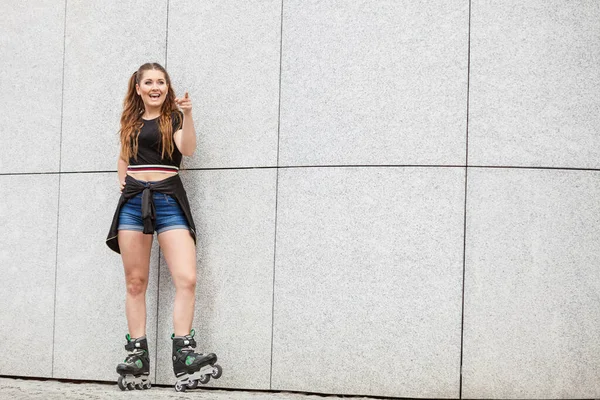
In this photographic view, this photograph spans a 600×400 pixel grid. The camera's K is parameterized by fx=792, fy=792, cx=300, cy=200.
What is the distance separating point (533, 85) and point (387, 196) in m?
1.33

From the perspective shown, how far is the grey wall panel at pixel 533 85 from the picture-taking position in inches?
227

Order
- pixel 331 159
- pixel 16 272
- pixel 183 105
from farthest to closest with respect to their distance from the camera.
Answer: pixel 16 272 → pixel 331 159 → pixel 183 105

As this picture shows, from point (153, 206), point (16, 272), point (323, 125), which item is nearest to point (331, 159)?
point (323, 125)

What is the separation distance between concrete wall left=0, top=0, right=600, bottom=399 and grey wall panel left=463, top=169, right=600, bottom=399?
1 centimetres

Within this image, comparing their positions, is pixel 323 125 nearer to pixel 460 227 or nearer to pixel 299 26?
pixel 299 26

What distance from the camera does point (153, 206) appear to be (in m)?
5.99

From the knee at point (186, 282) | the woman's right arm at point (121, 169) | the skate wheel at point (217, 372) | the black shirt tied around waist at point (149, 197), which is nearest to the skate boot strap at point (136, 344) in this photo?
the knee at point (186, 282)

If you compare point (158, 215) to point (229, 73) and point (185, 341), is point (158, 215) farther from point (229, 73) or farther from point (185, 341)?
point (229, 73)

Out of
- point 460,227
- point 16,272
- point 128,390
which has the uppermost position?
point 460,227

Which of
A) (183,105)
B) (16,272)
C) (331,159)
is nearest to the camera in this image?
(183,105)

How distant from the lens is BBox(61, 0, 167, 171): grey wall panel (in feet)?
21.7

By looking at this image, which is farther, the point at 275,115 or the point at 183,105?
the point at 275,115

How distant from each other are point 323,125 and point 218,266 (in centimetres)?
139

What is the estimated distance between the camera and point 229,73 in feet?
20.8
